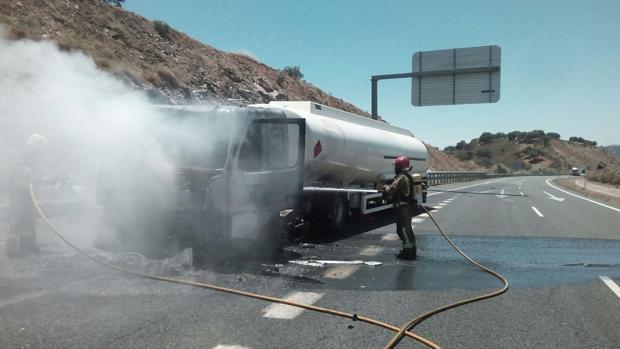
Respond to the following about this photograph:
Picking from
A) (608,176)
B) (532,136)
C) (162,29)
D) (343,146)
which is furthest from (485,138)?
(343,146)

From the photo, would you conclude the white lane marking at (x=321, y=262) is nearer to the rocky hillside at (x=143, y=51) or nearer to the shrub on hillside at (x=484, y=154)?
the rocky hillside at (x=143, y=51)

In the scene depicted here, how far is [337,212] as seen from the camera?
11.0m

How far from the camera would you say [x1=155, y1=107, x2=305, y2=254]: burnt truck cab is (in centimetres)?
705

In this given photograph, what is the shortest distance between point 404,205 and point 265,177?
2303 mm

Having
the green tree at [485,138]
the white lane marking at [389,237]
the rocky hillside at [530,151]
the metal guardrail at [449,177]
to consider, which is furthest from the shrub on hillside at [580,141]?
the white lane marking at [389,237]

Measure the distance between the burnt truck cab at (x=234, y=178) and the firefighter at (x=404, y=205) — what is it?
1609mm

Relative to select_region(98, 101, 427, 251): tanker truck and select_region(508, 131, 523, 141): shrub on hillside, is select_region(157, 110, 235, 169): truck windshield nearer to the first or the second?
select_region(98, 101, 427, 251): tanker truck

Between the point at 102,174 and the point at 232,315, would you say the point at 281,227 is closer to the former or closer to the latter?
the point at 102,174

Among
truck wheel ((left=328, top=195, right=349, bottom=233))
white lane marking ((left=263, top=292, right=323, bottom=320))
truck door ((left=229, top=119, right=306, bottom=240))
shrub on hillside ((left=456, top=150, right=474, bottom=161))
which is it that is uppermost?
shrub on hillside ((left=456, top=150, right=474, bottom=161))

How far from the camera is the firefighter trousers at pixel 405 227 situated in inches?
329

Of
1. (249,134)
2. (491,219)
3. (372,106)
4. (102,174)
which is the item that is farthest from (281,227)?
(372,106)

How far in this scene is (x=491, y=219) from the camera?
14.9 meters

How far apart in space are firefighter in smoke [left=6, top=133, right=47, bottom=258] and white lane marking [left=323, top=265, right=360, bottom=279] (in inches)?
166

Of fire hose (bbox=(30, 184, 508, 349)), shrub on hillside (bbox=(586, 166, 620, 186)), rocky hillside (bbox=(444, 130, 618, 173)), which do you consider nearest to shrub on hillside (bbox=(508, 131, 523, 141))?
rocky hillside (bbox=(444, 130, 618, 173))
